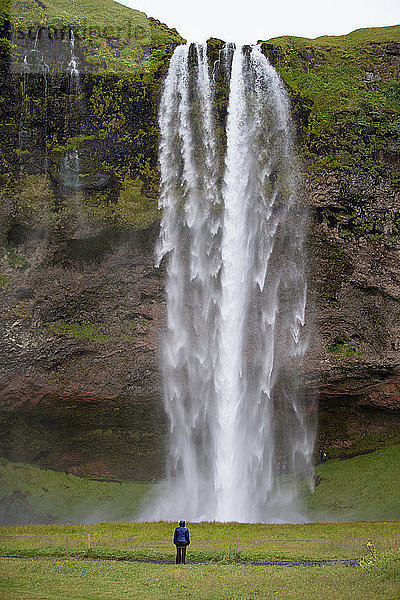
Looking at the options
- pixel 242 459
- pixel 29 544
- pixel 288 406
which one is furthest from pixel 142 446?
pixel 29 544

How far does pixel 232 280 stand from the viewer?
27.3 metres

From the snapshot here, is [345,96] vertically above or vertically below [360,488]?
above

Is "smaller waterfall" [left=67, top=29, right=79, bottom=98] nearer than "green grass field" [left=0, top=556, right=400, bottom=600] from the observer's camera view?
No

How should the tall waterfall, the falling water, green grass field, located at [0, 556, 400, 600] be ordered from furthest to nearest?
the falling water, the tall waterfall, green grass field, located at [0, 556, 400, 600]

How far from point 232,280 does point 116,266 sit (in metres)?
5.88

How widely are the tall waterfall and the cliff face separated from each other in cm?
86

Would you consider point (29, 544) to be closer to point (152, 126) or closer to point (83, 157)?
point (83, 157)

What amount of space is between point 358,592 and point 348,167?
2177cm

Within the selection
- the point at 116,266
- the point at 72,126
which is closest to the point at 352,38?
the point at 72,126

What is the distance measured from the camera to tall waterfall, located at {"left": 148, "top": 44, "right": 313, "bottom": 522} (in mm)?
26812

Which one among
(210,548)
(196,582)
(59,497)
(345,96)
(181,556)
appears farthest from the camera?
(345,96)

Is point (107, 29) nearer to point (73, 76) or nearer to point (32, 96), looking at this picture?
point (73, 76)

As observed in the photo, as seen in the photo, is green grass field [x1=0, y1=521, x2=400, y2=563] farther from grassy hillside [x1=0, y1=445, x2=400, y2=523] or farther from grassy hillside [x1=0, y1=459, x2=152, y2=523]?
grassy hillside [x1=0, y1=459, x2=152, y2=523]

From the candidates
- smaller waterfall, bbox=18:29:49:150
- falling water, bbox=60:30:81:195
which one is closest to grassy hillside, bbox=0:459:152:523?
falling water, bbox=60:30:81:195
